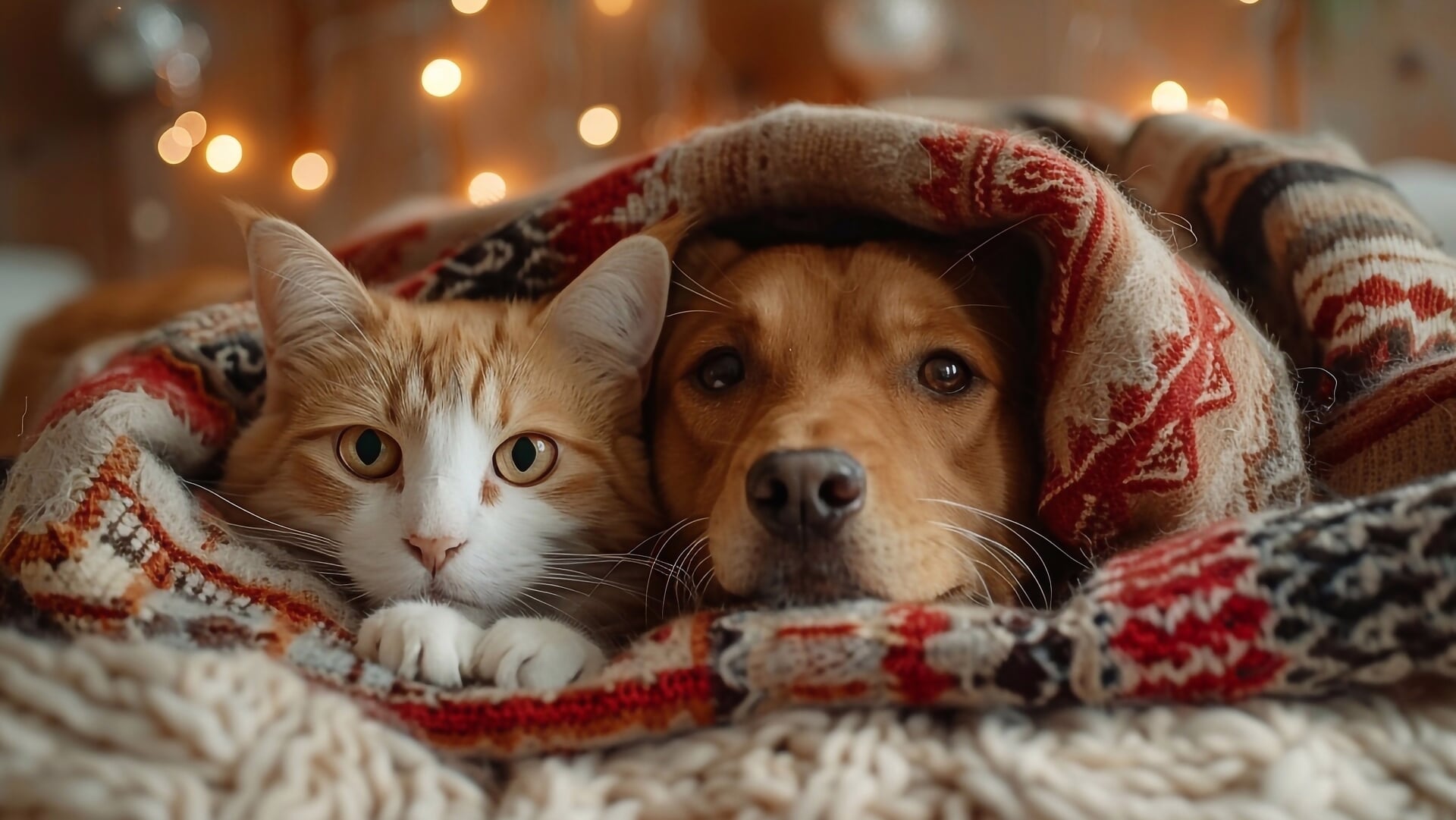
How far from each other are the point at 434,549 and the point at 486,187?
244 cm

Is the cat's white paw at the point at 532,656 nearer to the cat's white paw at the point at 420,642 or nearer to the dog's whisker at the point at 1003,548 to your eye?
the cat's white paw at the point at 420,642

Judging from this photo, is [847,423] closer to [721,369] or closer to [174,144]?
[721,369]

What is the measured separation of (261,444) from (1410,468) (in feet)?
3.88

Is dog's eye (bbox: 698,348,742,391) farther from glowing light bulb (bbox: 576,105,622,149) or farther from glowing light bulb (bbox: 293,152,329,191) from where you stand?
glowing light bulb (bbox: 293,152,329,191)

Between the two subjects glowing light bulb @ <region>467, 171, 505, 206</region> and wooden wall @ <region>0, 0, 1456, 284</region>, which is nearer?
wooden wall @ <region>0, 0, 1456, 284</region>

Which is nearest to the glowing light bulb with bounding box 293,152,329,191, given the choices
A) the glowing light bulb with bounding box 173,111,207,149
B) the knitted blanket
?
the glowing light bulb with bounding box 173,111,207,149

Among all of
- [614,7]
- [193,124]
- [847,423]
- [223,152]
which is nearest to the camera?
[847,423]

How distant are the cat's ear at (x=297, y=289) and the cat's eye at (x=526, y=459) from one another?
235 mm

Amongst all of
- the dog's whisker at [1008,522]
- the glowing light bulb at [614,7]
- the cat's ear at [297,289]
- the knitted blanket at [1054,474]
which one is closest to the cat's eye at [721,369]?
the knitted blanket at [1054,474]

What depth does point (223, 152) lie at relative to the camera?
340 cm

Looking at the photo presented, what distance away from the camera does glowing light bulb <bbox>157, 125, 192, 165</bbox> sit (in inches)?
137

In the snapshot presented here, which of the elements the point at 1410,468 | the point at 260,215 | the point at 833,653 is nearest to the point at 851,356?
the point at 833,653

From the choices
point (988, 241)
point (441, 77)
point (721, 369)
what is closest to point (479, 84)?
point (441, 77)

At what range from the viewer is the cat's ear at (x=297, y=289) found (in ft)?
3.63
